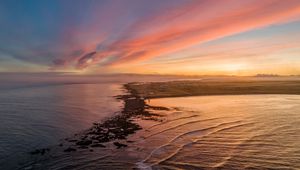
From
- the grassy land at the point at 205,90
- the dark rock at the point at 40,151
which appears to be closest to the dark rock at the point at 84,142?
the dark rock at the point at 40,151

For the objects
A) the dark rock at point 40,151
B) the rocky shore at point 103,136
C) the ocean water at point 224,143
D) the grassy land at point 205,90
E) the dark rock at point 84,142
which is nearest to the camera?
the ocean water at point 224,143

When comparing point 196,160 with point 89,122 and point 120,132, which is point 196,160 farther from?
point 89,122

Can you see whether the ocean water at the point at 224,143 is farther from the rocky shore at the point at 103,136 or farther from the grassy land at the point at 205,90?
the grassy land at the point at 205,90

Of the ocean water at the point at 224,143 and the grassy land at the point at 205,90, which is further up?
the grassy land at the point at 205,90

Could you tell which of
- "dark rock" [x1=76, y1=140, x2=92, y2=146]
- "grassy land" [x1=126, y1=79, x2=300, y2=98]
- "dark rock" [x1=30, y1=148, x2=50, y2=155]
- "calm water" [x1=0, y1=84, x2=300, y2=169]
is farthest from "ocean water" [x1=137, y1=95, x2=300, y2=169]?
"grassy land" [x1=126, y1=79, x2=300, y2=98]

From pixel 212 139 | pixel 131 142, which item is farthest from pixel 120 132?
pixel 212 139

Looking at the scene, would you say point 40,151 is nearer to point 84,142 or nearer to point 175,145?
point 84,142

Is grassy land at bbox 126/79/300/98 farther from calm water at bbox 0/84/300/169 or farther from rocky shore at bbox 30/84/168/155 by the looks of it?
calm water at bbox 0/84/300/169

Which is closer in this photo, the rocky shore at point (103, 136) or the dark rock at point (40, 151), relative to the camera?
the dark rock at point (40, 151)

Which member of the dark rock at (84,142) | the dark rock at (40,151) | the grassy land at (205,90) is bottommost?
the dark rock at (40,151)

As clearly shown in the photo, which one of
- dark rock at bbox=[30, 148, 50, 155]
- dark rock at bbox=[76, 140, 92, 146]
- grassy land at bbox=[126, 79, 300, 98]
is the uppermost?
grassy land at bbox=[126, 79, 300, 98]

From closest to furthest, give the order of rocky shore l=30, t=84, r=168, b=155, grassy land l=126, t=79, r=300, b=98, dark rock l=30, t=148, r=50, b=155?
dark rock l=30, t=148, r=50, b=155 < rocky shore l=30, t=84, r=168, b=155 < grassy land l=126, t=79, r=300, b=98

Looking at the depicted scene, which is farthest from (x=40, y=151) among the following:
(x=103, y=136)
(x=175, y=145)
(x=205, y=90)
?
(x=205, y=90)
